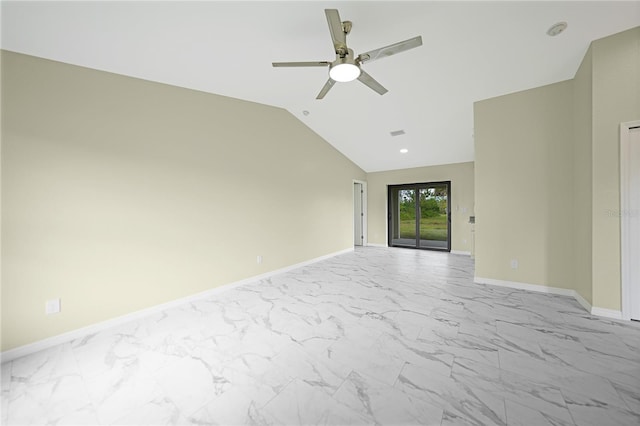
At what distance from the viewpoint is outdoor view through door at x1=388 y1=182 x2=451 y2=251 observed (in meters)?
6.80

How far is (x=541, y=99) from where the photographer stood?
10.9 feet

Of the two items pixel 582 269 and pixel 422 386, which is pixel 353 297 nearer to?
pixel 422 386

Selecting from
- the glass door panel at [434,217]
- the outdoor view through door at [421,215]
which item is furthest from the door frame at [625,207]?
the glass door panel at [434,217]

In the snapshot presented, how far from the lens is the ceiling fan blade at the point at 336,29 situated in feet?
5.56

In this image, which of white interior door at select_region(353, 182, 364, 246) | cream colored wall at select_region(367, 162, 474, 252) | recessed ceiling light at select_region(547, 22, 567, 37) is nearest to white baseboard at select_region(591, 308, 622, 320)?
recessed ceiling light at select_region(547, 22, 567, 37)

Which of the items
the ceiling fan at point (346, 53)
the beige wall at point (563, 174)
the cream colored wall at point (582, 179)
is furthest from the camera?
the cream colored wall at point (582, 179)

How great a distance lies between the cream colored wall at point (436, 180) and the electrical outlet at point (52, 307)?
6852 millimetres

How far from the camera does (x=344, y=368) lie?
72.7 inches

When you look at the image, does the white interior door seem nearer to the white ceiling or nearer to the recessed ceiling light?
the white ceiling

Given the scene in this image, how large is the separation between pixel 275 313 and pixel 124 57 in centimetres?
311

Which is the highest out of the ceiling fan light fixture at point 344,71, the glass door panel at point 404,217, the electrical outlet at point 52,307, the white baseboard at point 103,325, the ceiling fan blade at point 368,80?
the ceiling fan blade at point 368,80

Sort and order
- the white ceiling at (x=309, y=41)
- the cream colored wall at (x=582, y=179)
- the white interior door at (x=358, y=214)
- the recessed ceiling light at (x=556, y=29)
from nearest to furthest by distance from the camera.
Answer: the white ceiling at (x=309, y=41) → the recessed ceiling light at (x=556, y=29) → the cream colored wall at (x=582, y=179) → the white interior door at (x=358, y=214)

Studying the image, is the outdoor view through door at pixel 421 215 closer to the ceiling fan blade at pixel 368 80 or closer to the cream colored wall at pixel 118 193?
the cream colored wall at pixel 118 193

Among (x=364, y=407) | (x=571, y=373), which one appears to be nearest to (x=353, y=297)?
(x=364, y=407)
